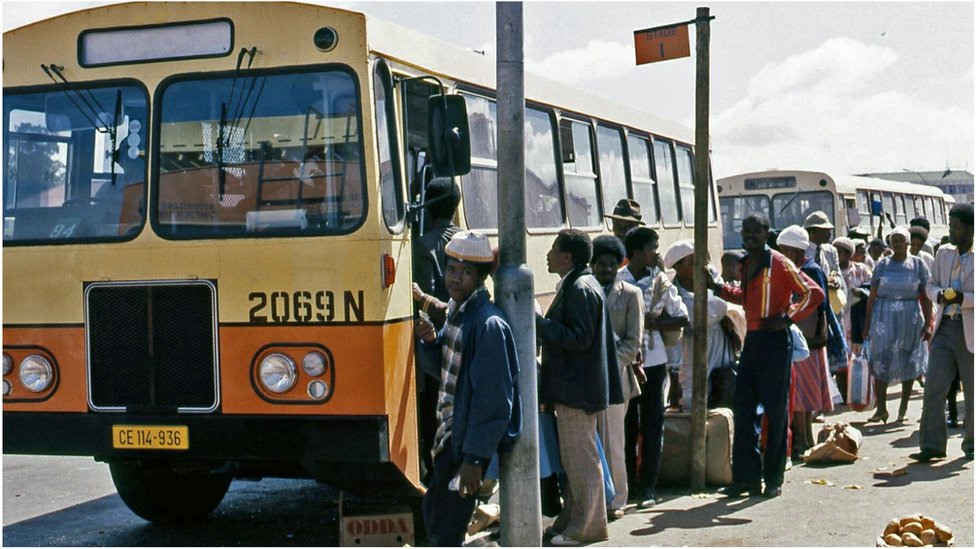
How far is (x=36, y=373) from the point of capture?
7480 mm

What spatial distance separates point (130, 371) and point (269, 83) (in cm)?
176

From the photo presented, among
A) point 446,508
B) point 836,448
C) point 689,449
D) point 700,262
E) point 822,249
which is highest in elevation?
point 822,249

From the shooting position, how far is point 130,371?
7.34 m

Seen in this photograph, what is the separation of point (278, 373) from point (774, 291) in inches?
144

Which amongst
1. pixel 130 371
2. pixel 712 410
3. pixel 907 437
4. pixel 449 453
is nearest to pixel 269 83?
pixel 130 371

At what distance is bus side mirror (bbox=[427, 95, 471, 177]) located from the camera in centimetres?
713

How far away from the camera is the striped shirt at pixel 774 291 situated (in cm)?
905

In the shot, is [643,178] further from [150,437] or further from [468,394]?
[468,394]

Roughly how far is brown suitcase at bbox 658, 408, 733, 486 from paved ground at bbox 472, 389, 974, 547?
0.58 ft

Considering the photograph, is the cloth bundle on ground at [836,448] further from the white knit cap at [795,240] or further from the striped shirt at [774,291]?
the striped shirt at [774,291]

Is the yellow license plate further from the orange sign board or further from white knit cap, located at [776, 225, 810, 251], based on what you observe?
white knit cap, located at [776, 225, 810, 251]

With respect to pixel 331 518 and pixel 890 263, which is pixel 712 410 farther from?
pixel 890 263

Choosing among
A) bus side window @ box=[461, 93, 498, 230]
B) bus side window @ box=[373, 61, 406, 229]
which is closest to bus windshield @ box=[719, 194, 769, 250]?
bus side window @ box=[461, 93, 498, 230]

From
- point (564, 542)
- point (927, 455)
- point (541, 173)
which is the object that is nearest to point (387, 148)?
point (564, 542)
